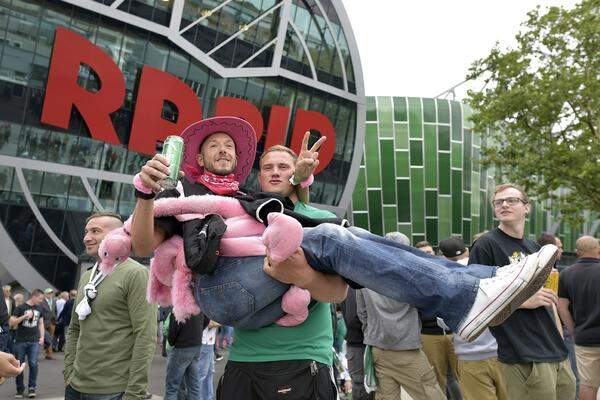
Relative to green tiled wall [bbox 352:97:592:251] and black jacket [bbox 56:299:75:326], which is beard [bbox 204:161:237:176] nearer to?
black jacket [bbox 56:299:75:326]

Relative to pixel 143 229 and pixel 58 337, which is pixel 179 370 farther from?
pixel 58 337

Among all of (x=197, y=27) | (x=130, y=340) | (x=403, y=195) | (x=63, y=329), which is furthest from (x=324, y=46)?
(x=130, y=340)

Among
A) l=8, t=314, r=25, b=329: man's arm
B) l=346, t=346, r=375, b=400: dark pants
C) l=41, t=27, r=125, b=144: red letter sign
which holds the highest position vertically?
l=41, t=27, r=125, b=144: red letter sign

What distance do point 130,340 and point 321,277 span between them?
216 cm

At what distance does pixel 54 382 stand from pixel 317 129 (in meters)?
18.8

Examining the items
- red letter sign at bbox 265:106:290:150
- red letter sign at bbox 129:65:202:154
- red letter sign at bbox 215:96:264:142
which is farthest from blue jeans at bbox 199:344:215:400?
red letter sign at bbox 265:106:290:150

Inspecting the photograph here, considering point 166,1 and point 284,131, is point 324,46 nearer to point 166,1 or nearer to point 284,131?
point 284,131

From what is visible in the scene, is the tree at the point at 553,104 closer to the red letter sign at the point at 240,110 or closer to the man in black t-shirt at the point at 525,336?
the red letter sign at the point at 240,110

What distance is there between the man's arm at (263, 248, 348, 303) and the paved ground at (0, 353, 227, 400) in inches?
253

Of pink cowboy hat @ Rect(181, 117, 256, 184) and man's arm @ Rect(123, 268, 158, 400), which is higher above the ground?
pink cowboy hat @ Rect(181, 117, 256, 184)

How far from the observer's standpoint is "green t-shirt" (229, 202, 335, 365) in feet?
8.13

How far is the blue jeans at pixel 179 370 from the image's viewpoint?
20.3 feet

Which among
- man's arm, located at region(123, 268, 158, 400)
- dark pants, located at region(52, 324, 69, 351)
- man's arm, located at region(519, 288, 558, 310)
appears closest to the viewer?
man's arm, located at region(519, 288, 558, 310)

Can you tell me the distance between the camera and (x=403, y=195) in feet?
115
